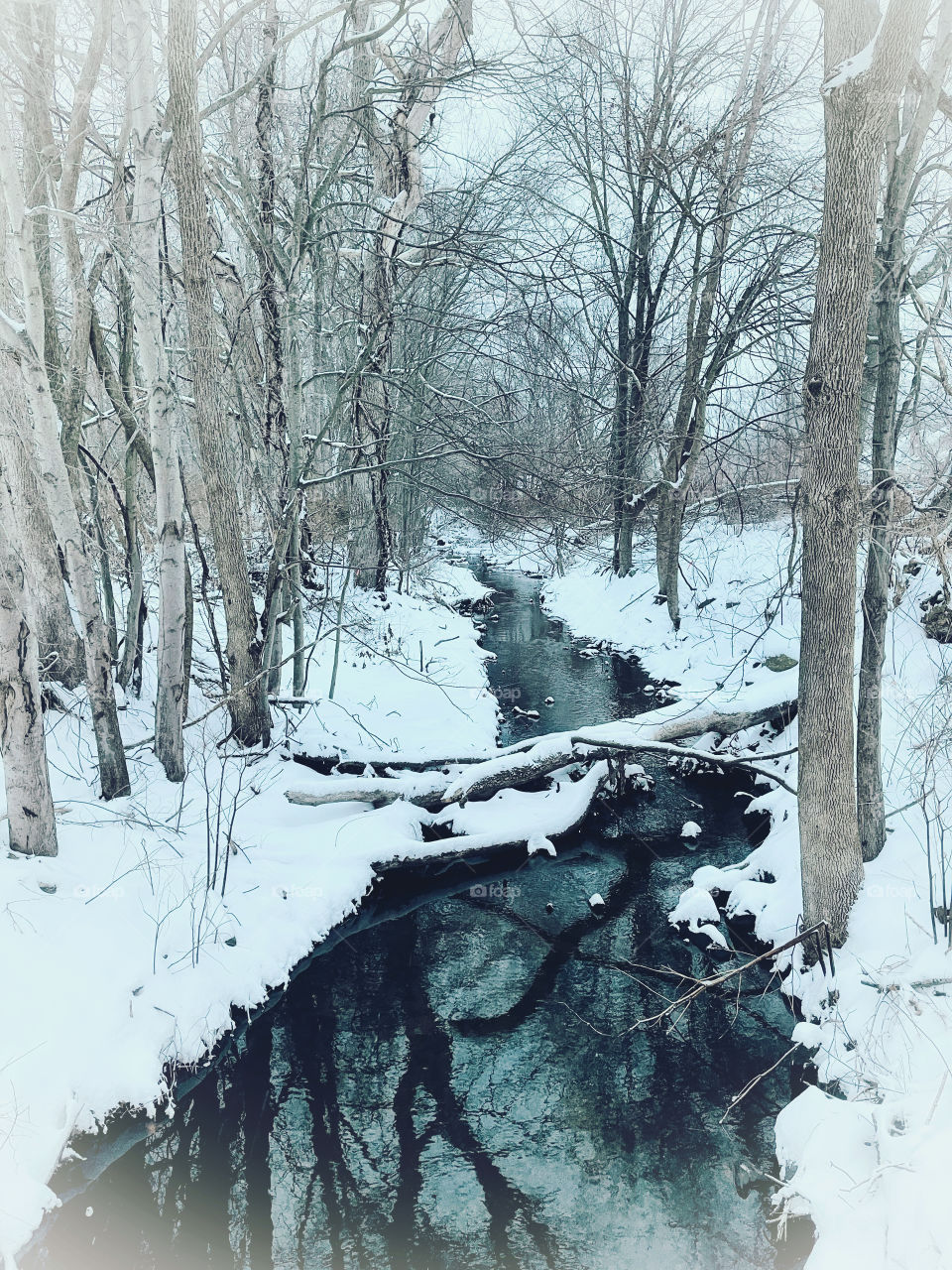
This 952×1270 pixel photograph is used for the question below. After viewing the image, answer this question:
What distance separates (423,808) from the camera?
29.8ft

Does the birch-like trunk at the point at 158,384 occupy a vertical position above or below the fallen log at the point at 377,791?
above

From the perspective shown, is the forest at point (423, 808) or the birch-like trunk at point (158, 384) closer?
the forest at point (423, 808)

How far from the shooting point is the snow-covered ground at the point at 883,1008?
3.81 meters

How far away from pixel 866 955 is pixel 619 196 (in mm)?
15575

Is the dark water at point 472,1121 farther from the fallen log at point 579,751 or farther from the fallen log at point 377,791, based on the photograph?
the fallen log at point 579,751

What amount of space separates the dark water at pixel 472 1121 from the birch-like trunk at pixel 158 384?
9.21 ft

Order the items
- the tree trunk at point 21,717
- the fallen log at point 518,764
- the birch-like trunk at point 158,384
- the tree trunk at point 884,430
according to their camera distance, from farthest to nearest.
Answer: the fallen log at point 518,764, the birch-like trunk at point 158,384, the tree trunk at point 884,430, the tree trunk at point 21,717

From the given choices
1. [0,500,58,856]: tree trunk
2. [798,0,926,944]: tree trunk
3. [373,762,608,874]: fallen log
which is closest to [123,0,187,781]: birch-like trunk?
[0,500,58,856]: tree trunk

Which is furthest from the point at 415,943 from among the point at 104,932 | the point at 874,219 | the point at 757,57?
the point at 757,57

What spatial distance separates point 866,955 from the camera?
5.68m

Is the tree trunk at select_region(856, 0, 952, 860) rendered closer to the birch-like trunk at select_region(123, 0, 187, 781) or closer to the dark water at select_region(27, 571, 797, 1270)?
the dark water at select_region(27, 571, 797, 1270)

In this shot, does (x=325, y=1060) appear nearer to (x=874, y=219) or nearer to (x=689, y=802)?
(x=689, y=802)

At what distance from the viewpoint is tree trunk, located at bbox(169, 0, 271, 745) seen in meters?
7.58

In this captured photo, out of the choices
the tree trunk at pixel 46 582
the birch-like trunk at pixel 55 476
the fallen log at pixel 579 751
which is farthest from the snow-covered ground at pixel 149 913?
the fallen log at pixel 579 751
